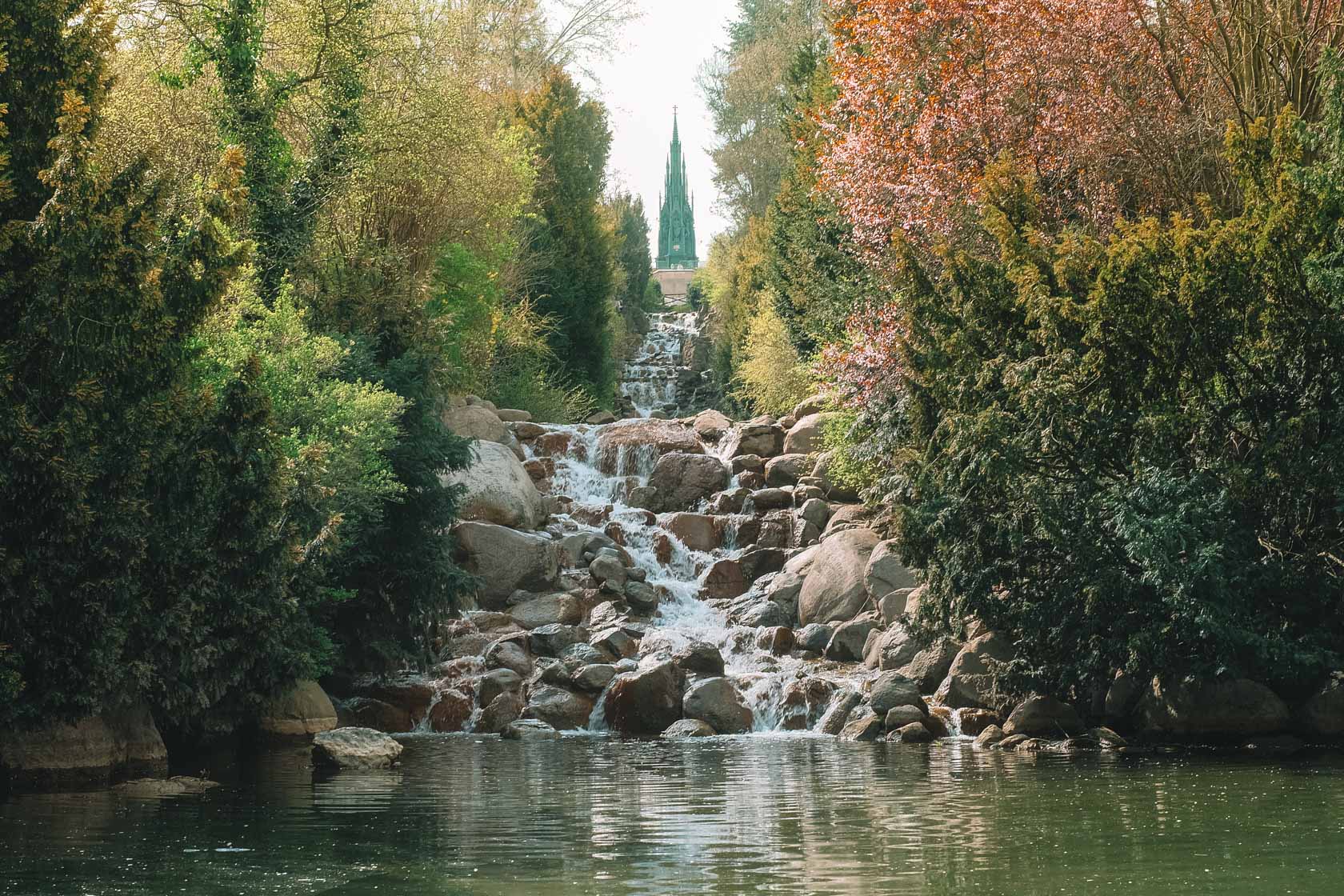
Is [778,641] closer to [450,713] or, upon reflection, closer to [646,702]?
[646,702]

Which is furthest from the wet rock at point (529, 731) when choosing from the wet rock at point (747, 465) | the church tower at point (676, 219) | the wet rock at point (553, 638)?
the church tower at point (676, 219)

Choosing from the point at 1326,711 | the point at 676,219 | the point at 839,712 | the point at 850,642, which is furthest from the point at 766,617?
the point at 676,219

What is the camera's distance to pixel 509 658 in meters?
22.9

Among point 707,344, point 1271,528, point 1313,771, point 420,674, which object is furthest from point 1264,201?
point 707,344

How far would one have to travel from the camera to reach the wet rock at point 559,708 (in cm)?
2084

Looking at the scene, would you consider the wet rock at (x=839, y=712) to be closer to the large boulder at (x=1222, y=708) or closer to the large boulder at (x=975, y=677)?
the large boulder at (x=975, y=677)

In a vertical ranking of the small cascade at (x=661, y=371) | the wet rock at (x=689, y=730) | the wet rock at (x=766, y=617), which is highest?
the small cascade at (x=661, y=371)

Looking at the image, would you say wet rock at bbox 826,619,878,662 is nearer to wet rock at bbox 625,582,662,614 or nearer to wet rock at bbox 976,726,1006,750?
Answer: wet rock at bbox 625,582,662,614

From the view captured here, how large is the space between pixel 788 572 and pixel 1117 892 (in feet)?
60.4

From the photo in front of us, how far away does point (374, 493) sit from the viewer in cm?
1977

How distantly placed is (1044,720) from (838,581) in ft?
23.4

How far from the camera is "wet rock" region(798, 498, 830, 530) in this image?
28.8m

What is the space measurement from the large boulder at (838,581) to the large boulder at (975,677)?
4.41m

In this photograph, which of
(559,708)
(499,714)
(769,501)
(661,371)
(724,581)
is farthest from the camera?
(661,371)
